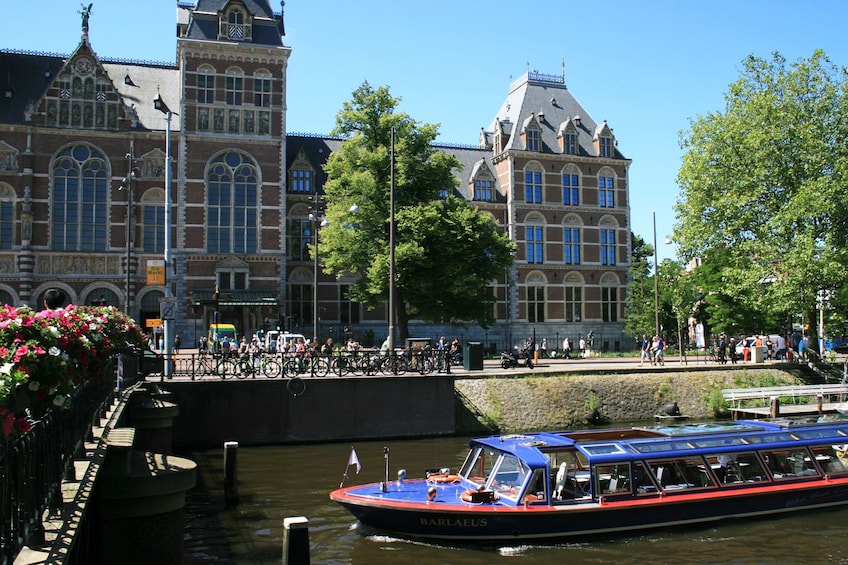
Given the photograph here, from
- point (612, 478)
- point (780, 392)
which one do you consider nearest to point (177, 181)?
point (780, 392)

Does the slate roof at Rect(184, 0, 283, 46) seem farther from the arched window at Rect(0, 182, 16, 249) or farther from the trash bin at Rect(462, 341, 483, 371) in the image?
the trash bin at Rect(462, 341, 483, 371)

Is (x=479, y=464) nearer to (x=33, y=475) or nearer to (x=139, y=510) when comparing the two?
(x=139, y=510)

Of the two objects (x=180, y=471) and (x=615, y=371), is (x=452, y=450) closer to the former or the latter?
(x=615, y=371)

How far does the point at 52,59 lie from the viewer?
4438 cm

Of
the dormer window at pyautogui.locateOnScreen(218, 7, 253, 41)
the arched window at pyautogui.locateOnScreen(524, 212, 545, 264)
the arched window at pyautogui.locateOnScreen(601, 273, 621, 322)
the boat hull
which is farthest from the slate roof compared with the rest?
the boat hull

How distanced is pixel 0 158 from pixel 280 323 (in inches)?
696

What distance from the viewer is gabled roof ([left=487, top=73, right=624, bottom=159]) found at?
5495 centimetres

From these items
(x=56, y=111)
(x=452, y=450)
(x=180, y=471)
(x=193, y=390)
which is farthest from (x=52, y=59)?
(x=180, y=471)

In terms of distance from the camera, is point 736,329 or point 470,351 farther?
point 736,329

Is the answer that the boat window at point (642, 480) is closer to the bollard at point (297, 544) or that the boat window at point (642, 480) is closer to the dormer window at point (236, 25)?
the bollard at point (297, 544)

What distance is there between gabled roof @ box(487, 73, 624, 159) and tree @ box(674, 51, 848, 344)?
18396mm

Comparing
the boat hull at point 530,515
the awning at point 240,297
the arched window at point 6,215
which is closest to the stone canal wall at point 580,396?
the boat hull at point 530,515

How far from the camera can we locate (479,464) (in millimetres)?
16094

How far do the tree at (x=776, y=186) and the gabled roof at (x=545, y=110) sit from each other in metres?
18.4
